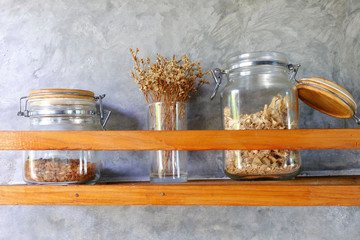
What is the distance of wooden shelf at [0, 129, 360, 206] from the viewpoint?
65cm

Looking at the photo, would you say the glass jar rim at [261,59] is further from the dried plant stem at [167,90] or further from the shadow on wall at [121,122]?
the shadow on wall at [121,122]

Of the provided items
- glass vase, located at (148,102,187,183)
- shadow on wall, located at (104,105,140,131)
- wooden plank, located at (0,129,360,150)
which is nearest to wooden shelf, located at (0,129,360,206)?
wooden plank, located at (0,129,360,150)

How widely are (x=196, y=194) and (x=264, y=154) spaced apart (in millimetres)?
161

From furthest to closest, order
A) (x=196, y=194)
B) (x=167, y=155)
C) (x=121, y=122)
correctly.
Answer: (x=121, y=122), (x=167, y=155), (x=196, y=194)

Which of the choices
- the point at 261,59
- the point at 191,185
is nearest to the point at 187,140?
the point at 191,185

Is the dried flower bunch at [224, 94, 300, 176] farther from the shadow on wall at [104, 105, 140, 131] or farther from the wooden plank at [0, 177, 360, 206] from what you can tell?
the shadow on wall at [104, 105, 140, 131]

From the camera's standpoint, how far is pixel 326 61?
0.87 metres

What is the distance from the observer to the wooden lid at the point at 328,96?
0.73 m

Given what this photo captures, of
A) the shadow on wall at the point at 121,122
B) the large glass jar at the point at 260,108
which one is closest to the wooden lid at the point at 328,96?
the large glass jar at the point at 260,108

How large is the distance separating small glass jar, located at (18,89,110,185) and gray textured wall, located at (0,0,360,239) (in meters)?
0.11

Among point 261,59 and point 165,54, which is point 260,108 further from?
→ point 165,54

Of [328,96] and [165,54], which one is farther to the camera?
[165,54]

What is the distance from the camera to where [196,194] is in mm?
670

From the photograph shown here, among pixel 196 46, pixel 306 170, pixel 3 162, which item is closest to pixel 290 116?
pixel 306 170
